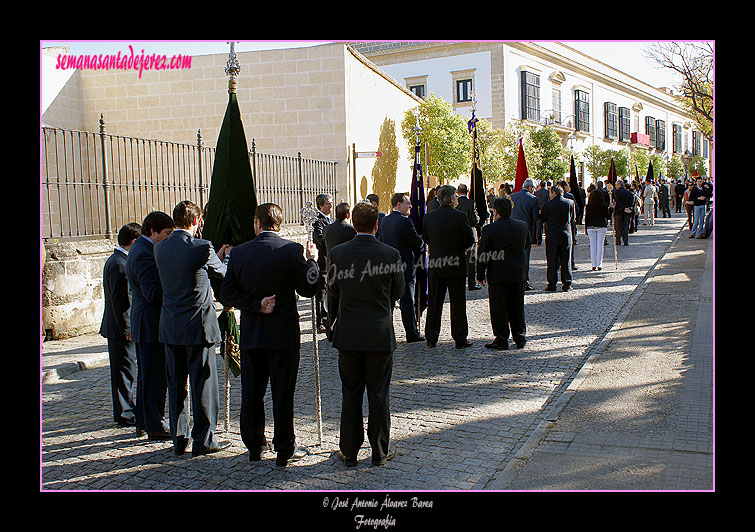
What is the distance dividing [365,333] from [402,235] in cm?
389

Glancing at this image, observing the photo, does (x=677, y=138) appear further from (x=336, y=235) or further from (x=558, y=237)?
(x=336, y=235)

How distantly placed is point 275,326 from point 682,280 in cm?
1053

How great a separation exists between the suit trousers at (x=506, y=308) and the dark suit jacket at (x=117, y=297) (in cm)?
433

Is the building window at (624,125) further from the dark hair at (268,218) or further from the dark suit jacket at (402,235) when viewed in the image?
the dark hair at (268,218)

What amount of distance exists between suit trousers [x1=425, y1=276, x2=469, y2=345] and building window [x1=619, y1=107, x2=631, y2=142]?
48.0m

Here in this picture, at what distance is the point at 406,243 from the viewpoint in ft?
28.7

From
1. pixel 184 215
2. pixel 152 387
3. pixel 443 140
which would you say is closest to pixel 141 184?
pixel 152 387

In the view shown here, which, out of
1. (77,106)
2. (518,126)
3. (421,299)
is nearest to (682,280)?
(421,299)

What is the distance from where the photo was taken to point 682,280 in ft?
43.3

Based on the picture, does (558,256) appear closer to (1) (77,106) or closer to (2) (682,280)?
(2) (682,280)

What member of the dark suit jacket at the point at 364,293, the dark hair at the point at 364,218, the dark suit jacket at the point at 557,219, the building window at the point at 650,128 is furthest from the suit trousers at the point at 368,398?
the building window at the point at 650,128

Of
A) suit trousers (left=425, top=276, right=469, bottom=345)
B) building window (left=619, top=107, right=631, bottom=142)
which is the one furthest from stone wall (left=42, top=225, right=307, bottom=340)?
building window (left=619, top=107, right=631, bottom=142)

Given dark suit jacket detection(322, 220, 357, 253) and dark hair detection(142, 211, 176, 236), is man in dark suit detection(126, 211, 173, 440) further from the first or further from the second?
dark suit jacket detection(322, 220, 357, 253)

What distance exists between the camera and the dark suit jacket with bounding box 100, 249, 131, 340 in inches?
232
